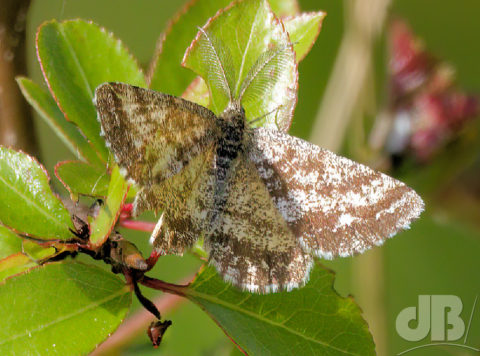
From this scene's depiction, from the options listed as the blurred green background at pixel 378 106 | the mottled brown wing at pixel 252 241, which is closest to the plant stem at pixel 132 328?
the mottled brown wing at pixel 252 241

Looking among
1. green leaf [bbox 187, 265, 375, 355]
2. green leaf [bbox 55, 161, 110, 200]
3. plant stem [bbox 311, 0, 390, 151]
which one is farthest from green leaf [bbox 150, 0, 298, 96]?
plant stem [bbox 311, 0, 390, 151]

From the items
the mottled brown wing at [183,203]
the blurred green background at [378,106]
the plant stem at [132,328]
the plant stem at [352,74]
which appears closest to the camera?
the mottled brown wing at [183,203]

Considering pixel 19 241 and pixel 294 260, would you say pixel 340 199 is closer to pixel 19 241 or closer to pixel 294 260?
pixel 294 260

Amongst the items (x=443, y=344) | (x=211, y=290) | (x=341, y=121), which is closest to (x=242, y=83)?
(x=211, y=290)

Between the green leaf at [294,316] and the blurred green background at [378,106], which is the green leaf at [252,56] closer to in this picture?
the green leaf at [294,316]

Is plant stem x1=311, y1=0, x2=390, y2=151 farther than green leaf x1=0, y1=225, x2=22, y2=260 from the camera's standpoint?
Yes

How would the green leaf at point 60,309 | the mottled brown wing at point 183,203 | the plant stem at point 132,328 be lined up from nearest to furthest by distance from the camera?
1. the green leaf at point 60,309
2. the mottled brown wing at point 183,203
3. the plant stem at point 132,328

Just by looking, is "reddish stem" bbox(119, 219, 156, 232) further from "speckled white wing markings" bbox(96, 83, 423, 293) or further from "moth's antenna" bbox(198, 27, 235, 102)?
"moth's antenna" bbox(198, 27, 235, 102)
